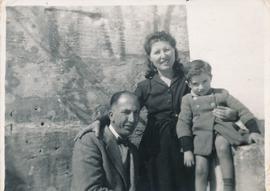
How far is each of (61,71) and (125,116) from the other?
93 cm

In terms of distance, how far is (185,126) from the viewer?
7570 millimetres

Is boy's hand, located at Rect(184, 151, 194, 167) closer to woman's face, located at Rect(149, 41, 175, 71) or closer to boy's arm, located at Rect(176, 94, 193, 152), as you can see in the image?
boy's arm, located at Rect(176, 94, 193, 152)

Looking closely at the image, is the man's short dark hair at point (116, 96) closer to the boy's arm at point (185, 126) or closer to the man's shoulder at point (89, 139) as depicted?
the man's shoulder at point (89, 139)

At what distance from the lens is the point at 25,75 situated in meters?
7.74

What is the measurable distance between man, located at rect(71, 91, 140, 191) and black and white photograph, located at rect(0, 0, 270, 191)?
1cm

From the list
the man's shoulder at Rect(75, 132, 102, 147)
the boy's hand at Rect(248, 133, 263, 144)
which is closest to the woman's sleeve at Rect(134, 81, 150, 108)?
the man's shoulder at Rect(75, 132, 102, 147)

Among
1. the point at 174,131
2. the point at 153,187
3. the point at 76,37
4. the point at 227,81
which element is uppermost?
the point at 76,37

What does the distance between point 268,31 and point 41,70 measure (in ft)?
8.76

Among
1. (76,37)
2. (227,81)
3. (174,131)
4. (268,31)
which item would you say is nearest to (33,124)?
(76,37)

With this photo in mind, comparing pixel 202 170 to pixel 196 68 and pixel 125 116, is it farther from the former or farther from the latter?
pixel 196 68

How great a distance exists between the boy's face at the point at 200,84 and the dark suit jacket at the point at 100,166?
97 centimetres

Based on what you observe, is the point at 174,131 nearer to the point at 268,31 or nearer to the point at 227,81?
the point at 227,81

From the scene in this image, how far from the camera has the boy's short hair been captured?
301 inches

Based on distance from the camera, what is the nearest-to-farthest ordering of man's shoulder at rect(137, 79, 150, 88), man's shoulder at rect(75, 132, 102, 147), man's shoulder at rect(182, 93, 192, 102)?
man's shoulder at rect(75, 132, 102, 147), man's shoulder at rect(182, 93, 192, 102), man's shoulder at rect(137, 79, 150, 88)
